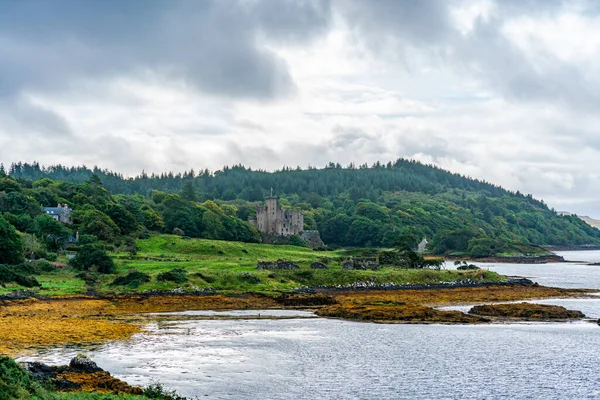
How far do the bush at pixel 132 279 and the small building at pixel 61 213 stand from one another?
51.4 meters

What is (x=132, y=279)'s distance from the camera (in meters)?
83.9

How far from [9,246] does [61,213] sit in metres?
45.8

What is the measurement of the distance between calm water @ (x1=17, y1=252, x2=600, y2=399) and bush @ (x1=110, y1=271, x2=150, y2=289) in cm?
2342

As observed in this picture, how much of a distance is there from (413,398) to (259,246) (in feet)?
365

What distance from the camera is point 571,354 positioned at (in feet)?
159

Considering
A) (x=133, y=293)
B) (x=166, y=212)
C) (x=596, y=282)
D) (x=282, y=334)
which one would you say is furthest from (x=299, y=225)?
(x=282, y=334)

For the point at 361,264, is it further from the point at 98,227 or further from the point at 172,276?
the point at 98,227

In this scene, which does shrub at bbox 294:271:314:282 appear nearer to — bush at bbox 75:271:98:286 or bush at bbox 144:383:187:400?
bush at bbox 75:271:98:286

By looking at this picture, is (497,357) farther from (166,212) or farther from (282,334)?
(166,212)

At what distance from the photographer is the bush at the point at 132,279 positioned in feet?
272

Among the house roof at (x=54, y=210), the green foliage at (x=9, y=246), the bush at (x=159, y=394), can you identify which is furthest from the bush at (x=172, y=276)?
the house roof at (x=54, y=210)

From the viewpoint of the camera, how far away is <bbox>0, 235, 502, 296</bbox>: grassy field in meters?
82.3

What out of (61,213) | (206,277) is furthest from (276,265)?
(61,213)

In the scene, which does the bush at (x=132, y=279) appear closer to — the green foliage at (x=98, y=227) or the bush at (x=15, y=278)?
the bush at (x=15, y=278)
